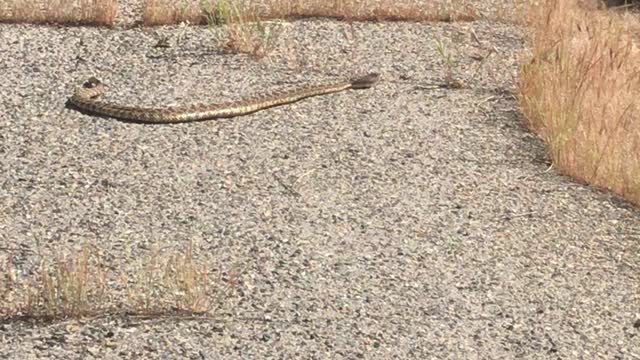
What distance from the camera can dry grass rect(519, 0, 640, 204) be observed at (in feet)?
25.4

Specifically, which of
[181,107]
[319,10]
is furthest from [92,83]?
[319,10]

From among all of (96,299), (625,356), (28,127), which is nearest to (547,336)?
(625,356)

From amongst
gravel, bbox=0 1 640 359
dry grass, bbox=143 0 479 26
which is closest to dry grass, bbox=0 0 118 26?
gravel, bbox=0 1 640 359

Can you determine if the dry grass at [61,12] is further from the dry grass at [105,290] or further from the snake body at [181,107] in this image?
the dry grass at [105,290]

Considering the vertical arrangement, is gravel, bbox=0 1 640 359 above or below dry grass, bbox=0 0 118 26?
below

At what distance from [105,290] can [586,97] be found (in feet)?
13.5

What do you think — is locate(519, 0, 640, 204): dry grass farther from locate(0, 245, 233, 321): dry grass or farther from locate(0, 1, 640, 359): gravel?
locate(0, 245, 233, 321): dry grass

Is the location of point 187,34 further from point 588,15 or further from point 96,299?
point 96,299

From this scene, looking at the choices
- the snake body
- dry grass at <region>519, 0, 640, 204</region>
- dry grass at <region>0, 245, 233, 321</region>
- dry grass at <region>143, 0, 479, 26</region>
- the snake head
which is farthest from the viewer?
dry grass at <region>143, 0, 479, 26</region>

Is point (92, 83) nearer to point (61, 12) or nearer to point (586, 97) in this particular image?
point (61, 12)

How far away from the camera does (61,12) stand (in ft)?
34.0

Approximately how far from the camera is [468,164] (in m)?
7.86

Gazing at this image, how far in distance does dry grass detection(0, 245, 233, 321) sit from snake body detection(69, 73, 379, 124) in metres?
2.38

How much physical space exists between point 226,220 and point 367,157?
1.41 meters
